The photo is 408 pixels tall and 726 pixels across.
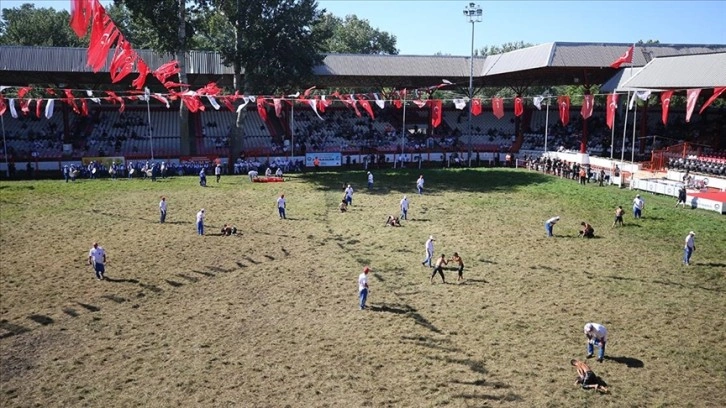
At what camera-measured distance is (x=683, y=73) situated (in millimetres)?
35438

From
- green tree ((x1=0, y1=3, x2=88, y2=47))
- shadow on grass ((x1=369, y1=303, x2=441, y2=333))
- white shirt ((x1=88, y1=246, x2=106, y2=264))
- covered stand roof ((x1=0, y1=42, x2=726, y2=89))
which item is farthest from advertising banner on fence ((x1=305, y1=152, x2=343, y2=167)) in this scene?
green tree ((x1=0, y1=3, x2=88, y2=47))

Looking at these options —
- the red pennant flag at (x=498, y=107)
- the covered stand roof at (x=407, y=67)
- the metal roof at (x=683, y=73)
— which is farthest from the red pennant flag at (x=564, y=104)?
the covered stand roof at (x=407, y=67)

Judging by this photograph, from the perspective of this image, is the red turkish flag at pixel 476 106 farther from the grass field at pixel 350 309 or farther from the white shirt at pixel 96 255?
the white shirt at pixel 96 255

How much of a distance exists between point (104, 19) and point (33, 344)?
760 centimetres

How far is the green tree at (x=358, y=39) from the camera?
86.4 meters

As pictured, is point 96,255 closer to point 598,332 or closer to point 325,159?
point 598,332

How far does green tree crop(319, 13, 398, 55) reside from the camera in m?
86.4

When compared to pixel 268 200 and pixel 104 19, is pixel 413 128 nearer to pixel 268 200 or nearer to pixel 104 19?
pixel 268 200

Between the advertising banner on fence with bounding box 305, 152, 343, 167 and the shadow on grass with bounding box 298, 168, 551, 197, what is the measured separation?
10.5 ft

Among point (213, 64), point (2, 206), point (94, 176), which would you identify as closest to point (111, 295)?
point (2, 206)

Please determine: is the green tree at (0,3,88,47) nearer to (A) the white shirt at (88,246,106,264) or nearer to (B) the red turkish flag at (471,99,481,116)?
(B) the red turkish flag at (471,99,481,116)

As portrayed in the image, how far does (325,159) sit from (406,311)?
96.4 feet

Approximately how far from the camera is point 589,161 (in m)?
40.4

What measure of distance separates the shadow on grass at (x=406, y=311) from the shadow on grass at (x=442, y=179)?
16.9m
